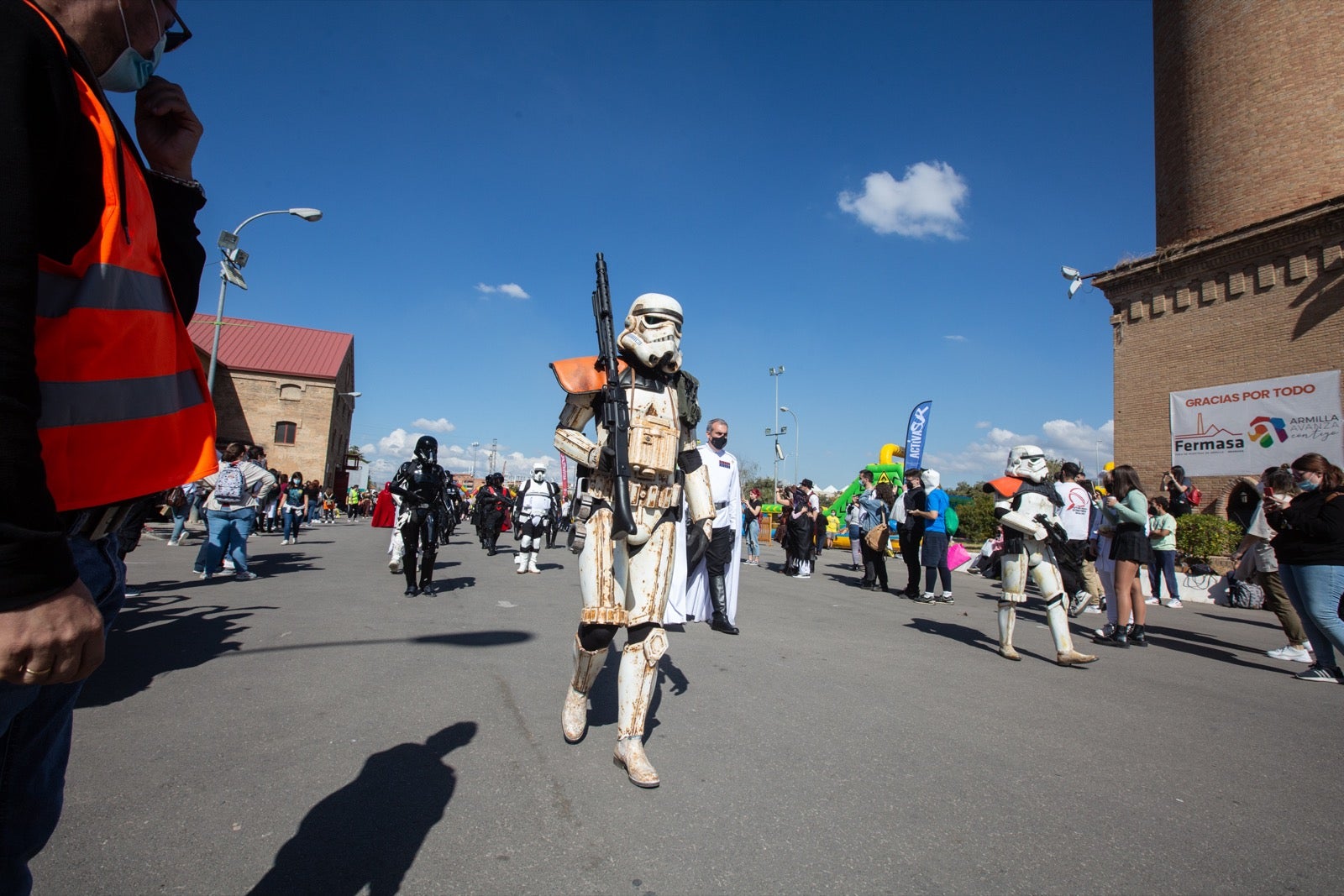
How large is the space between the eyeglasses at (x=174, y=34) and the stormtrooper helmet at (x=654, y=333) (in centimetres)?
218

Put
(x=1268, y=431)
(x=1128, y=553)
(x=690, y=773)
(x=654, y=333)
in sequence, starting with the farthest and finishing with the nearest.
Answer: (x=1268, y=431), (x=1128, y=553), (x=654, y=333), (x=690, y=773)

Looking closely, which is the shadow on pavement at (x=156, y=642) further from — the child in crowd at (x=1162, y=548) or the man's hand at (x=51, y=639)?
the child in crowd at (x=1162, y=548)

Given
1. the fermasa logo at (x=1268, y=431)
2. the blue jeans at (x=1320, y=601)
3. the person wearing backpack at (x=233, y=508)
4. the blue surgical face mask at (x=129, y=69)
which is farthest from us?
the fermasa logo at (x=1268, y=431)

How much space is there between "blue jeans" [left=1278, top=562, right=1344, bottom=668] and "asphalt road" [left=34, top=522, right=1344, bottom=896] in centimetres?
41

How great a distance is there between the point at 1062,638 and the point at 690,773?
4.25 meters

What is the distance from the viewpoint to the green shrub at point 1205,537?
12.8m

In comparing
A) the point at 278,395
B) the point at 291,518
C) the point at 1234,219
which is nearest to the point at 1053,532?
the point at 1234,219

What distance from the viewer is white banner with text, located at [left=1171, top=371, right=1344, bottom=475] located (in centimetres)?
1341

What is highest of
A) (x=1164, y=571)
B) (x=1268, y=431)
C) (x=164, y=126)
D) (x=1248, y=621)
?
(x=1268, y=431)

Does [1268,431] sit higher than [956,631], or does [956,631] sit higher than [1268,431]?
[1268,431]

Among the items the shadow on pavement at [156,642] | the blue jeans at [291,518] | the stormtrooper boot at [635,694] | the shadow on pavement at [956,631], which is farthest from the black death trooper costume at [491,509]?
the stormtrooper boot at [635,694]

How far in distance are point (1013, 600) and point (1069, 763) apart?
2803 mm

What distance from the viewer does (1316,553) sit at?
204 inches

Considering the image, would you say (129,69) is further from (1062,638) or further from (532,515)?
(532,515)
